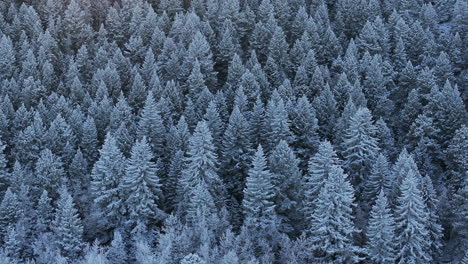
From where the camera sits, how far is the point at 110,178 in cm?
5575

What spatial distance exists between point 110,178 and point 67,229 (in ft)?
20.2

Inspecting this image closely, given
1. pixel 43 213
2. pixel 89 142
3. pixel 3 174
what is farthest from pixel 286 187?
pixel 3 174

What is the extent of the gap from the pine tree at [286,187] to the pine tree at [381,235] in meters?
7.98

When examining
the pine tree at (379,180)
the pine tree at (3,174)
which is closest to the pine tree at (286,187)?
the pine tree at (379,180)

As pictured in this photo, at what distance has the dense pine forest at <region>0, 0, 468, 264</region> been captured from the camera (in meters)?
51.9

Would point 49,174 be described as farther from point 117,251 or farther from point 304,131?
point 304,131

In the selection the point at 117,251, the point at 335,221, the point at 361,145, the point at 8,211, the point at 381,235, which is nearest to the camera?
the point at 335,221

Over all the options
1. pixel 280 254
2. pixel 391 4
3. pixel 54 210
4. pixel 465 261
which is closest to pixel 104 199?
pixel 54 210

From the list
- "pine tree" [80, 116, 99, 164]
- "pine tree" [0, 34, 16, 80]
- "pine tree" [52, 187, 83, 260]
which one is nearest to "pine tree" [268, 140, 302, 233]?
"pine tree" [52, 187, 83, 260]

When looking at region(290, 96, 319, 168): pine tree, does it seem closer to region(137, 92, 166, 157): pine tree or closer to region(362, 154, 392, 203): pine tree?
region(362, 154, 392, 203): pine tree

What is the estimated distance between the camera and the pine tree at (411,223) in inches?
1983

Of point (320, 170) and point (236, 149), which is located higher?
point (236, 149)

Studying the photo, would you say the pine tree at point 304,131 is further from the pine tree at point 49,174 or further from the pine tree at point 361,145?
the pine tree at point 49,174

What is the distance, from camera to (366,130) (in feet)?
196
